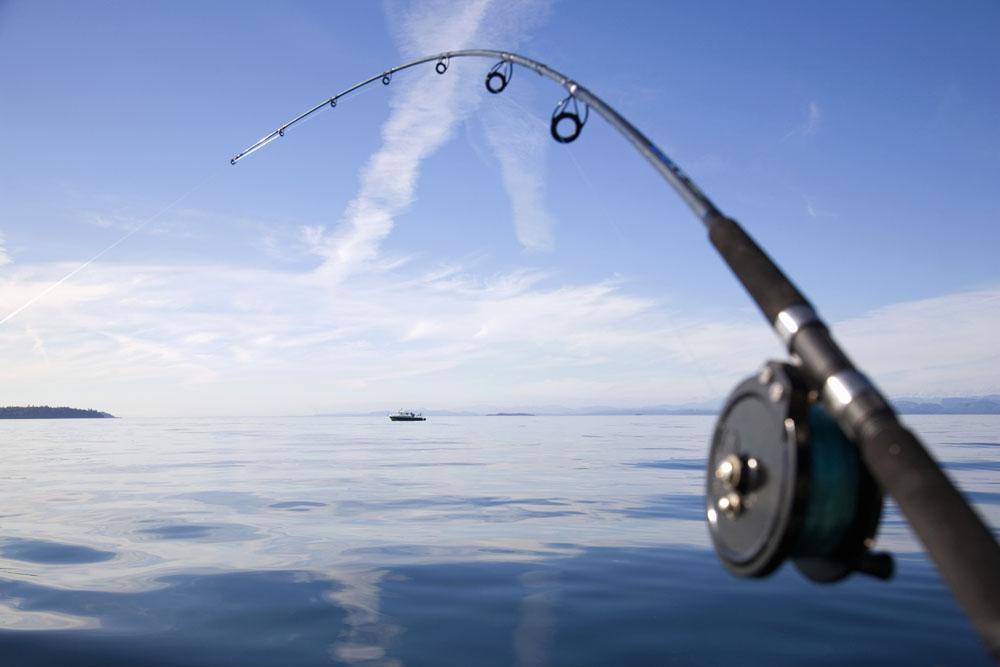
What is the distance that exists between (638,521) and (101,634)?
6.70m

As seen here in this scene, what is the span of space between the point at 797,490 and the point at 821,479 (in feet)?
0.30

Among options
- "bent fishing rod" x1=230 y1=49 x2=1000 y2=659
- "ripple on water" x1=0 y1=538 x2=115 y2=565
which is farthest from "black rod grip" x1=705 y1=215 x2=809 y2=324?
"ripple on water" x1=0 y1=538 x2=115 y2=565

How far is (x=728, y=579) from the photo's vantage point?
6.29 meters

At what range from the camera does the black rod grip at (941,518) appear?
1.08 metres

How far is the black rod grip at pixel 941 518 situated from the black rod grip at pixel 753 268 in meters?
0.47

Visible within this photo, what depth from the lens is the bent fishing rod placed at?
1.18m

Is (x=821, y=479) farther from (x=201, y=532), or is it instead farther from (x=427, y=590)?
(x=201, y=532)

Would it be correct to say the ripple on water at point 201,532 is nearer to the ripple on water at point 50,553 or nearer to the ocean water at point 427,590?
the ocean water at point 427,590

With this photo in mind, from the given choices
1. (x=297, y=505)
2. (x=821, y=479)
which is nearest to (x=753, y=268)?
(x=821, y=479)

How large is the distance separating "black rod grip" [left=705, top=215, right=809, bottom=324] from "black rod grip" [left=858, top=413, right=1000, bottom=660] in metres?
0.47

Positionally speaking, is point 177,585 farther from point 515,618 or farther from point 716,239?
point 716,239

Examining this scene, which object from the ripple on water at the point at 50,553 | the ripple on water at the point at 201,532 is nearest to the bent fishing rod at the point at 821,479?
the ripple on water at the point at 50,553

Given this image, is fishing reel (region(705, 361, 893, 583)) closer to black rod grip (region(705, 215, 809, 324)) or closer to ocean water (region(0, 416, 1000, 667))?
black rod grip (region(705, 215, 809, 324))

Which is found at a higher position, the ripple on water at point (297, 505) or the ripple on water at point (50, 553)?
the ripple on water at point (297, 505)
